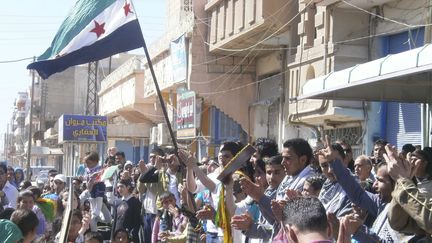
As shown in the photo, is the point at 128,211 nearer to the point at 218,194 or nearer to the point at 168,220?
the point at 168,220

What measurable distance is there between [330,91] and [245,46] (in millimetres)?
10443

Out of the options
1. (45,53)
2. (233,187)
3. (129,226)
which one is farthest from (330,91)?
(129,226)

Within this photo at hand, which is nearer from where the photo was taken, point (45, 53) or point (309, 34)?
point (45, 53)

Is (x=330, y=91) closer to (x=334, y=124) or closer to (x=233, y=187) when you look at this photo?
(x=233, y=187)

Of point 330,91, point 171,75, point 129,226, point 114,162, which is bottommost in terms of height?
point 129,226

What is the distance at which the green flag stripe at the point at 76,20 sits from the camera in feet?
25.2

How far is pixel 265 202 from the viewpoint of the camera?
4840 mm

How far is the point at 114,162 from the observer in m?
13.1

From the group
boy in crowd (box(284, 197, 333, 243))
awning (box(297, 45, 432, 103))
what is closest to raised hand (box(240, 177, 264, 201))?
boy in crowd (box(284, 197, 333, 243))

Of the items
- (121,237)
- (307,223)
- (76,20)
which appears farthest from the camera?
(121,237)

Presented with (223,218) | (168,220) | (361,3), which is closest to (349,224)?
(223,218)

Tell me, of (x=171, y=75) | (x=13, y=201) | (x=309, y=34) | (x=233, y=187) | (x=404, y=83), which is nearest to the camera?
(x=233, y=187)

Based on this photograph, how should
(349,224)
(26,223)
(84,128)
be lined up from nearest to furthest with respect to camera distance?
(349,224) → (26,223) → (84,128)

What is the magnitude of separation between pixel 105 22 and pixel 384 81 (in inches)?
124
